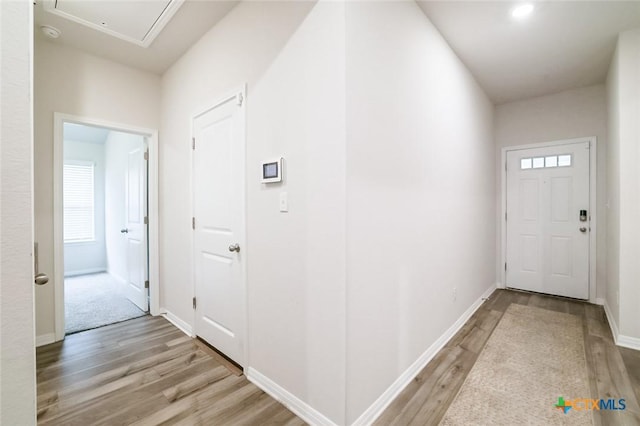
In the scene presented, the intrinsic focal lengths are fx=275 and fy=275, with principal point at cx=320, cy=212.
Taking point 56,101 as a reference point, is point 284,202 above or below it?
below

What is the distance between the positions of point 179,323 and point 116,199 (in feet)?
10.9

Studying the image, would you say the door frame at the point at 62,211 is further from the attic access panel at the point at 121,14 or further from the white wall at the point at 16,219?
the white wall at the point at 16,219

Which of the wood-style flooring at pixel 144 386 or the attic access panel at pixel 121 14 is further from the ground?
the attic access panel at pixel 121 14

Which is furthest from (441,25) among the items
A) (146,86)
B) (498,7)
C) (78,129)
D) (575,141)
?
(78,129)

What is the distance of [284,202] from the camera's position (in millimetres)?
1776

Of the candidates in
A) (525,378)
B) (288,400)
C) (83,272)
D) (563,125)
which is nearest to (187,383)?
(288,400)

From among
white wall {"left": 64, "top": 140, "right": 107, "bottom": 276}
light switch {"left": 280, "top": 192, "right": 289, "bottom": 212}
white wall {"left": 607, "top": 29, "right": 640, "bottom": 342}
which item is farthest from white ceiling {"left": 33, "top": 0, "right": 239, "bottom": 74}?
white wall {"left": 64, "top": 140, "right": 107, "bottom": 276}

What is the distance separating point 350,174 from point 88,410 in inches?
86.7

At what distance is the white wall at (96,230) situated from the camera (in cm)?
542

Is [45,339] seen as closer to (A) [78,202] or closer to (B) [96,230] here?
(B) [96,230]

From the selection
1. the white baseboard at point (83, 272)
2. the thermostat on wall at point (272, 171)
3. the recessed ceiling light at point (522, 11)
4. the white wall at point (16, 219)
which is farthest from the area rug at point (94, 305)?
the recessed ceiling light at point (522, 11)

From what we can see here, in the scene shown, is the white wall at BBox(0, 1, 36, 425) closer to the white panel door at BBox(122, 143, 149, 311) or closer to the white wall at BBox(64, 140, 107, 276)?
the white panel door at BBox(122, 143, 149, 311)

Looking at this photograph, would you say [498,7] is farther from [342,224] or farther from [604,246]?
[604,246]

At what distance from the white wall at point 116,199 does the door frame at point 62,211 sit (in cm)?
108
